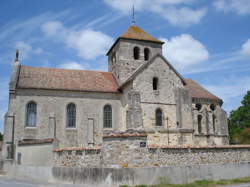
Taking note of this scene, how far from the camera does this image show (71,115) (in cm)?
2359

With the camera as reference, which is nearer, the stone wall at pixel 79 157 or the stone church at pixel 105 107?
the stone wall at pixel 79 157

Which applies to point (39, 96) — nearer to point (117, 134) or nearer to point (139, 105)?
A: point (139, 105)

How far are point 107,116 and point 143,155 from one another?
13040mm

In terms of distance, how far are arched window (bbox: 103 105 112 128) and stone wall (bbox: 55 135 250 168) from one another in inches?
402

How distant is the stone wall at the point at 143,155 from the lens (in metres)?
11.5

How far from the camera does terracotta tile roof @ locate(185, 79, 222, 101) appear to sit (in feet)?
91.3

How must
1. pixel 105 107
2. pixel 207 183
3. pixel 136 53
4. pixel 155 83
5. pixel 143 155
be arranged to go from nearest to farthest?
pixel 143 155, pixel 207 183, pixel 155 83, pixel 105 107, pixel 136 53

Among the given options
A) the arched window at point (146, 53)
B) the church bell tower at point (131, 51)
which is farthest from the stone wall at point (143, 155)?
the arched window at point (146, 53)

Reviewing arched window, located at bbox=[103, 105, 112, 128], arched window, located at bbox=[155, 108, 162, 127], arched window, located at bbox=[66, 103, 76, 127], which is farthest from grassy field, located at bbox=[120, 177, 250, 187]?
arched window, located at bbox=[66, 103, 76, 127]

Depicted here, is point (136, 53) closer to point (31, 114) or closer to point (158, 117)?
point (158, 117)

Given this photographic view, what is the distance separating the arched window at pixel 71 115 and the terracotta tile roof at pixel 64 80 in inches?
64.0

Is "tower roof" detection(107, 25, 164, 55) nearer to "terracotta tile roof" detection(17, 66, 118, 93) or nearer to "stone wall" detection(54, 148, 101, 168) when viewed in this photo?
"terracotta tile roof" detection(17, 66, 118, 93)

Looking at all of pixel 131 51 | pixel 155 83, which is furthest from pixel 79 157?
pixel 131 51

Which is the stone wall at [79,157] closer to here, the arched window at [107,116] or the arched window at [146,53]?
the arched window at [107,116]
